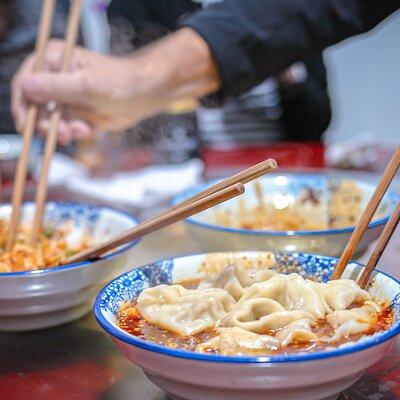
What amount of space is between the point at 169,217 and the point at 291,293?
23cm

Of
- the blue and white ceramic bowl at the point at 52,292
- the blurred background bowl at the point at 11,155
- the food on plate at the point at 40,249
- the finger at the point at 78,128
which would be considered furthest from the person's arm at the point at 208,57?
the blue and white ceramic bowl at the point at 52,292

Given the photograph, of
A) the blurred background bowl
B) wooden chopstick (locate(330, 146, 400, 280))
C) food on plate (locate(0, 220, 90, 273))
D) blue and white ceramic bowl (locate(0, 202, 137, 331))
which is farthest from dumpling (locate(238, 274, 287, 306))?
the blurred background bowl

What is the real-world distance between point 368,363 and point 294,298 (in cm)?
19

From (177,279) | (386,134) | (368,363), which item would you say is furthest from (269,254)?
(386,134)

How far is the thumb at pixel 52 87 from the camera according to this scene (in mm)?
1871

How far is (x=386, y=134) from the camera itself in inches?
224

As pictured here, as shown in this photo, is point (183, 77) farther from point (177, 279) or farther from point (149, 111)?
point (177, 279)

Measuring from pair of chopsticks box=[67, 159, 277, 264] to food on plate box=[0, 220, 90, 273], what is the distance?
0.16 meters

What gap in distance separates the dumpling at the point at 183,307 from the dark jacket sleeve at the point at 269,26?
111 centimetres

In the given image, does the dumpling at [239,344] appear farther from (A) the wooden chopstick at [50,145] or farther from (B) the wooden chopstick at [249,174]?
(A) the wooden chopstick at [50,145]

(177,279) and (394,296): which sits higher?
(394,296)

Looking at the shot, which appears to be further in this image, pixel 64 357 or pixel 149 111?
pixel 149 111

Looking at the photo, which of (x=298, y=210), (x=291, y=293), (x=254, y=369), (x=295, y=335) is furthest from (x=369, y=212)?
(x=298, y=210)

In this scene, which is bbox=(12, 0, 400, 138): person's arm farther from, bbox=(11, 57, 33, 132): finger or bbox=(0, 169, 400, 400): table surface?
bbox=(0, 169, 400, 400): table surface
